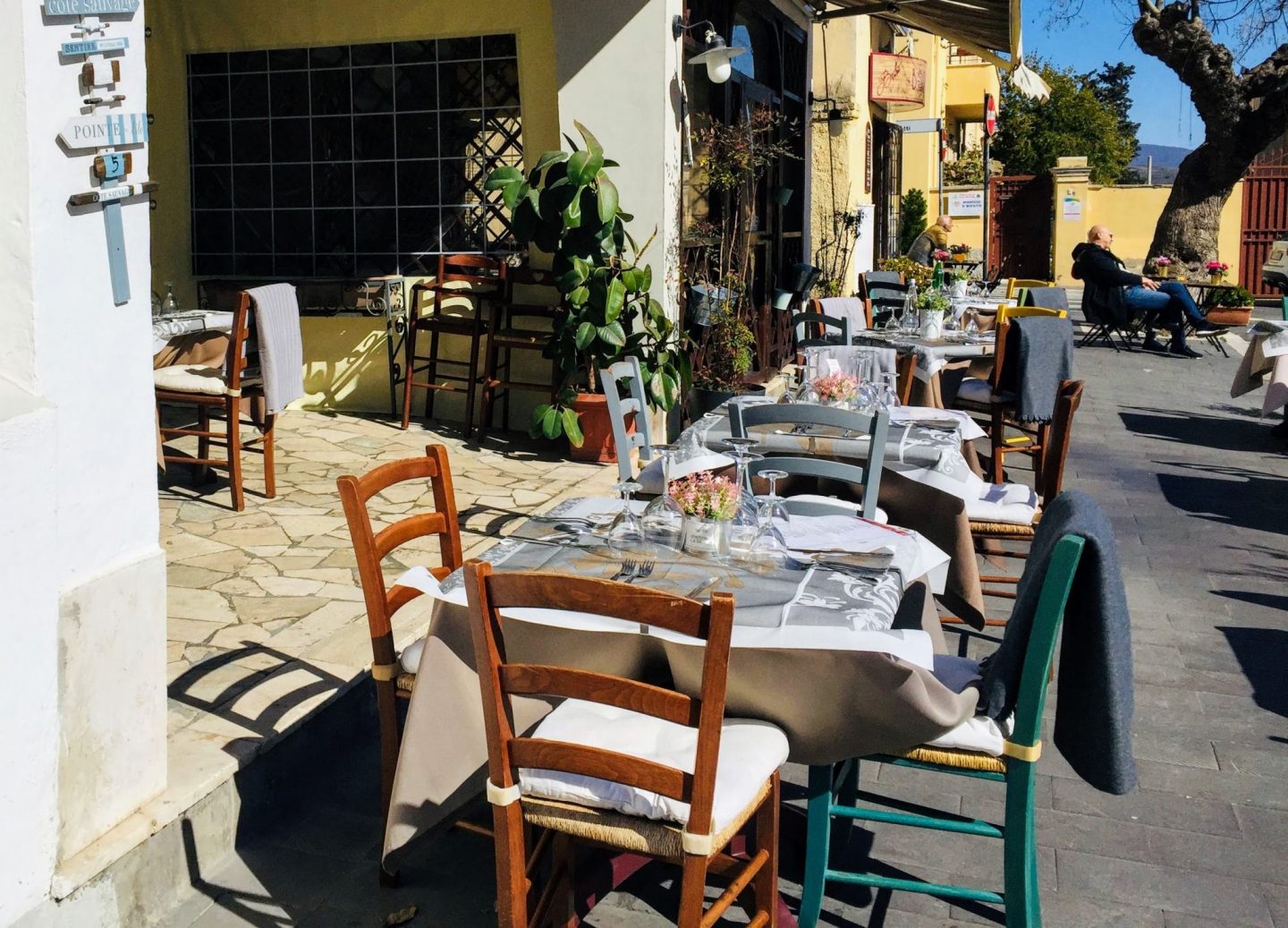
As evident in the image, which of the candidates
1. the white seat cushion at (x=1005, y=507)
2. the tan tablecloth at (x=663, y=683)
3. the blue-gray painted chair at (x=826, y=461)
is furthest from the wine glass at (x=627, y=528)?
the white seat cushion at (x=1005, y=507)

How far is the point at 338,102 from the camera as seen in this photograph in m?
7.94

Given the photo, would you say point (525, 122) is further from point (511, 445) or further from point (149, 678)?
point (149, 678)

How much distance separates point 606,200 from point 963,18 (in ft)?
16.3

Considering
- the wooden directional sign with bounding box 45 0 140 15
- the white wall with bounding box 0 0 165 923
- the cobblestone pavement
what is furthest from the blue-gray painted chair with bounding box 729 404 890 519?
the wooden directional sign with bounding box 45 0 140 15

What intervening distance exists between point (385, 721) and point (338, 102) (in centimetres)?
603

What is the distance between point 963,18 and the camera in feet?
32.5

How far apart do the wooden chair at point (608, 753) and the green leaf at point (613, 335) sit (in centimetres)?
432

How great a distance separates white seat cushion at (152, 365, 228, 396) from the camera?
5660 mm

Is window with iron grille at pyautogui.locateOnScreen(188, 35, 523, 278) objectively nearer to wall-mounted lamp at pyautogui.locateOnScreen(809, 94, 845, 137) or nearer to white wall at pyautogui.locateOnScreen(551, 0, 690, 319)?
white wall at pyautogui.locateOnScreen(551, 0, 690, 319)

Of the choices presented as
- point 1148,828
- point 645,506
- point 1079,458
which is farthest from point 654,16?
point 1148,828

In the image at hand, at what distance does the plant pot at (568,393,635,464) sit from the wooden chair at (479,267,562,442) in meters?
0.27

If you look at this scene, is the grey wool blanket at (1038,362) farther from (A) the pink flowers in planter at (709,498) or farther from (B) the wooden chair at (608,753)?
(B) the wooden chair at (608,753)

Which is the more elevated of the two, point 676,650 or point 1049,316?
point 1049,316

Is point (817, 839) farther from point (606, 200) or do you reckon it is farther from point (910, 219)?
point (910, 219)
